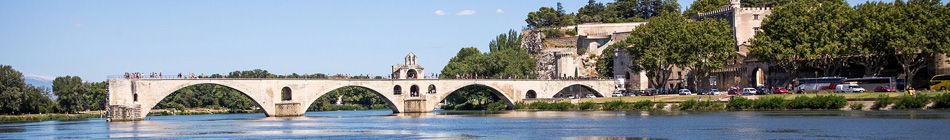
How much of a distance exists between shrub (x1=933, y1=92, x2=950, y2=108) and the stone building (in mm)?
44849

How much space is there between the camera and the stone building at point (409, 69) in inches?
3632

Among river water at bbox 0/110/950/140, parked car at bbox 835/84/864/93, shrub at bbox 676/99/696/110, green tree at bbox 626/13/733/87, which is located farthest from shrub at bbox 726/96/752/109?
green tree at bbox 626/13/733/87

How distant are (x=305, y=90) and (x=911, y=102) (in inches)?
1599

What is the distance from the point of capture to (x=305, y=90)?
3194 inches

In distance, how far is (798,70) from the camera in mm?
87812

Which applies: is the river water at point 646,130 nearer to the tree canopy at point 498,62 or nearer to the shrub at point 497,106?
the shrub at point 497,106

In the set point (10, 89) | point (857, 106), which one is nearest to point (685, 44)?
point (857, 106)

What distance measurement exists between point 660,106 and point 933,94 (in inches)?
737

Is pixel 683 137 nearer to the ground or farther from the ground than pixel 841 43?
nearer to the ground

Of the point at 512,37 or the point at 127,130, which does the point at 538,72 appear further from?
the point at 127,130

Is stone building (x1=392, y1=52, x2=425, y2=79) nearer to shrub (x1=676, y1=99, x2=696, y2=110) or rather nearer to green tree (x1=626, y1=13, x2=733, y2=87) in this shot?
green tree (x1=626, y1=13, x2=733, y2=87)

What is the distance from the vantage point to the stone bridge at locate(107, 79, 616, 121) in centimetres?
7275

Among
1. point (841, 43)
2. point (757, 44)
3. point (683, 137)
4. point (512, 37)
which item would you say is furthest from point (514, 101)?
point (683, 137)

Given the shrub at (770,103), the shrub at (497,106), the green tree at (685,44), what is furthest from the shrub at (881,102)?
the shrub at (497,106)
